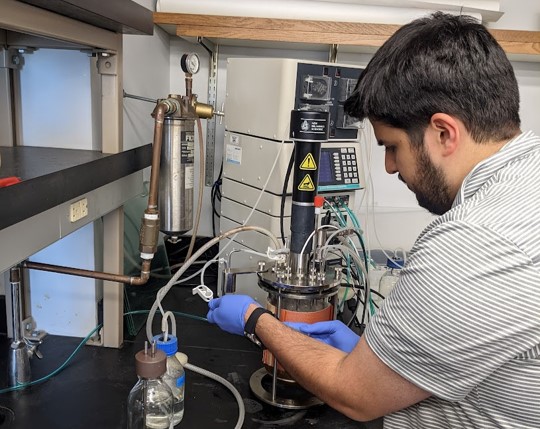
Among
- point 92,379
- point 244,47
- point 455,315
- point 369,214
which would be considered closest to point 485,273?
point 455,315

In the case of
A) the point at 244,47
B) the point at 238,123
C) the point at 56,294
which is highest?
the point at 244,47

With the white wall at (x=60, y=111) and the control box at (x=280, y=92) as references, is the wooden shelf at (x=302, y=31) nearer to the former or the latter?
the control box at (x=280, y=92)

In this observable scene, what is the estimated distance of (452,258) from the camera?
0.65 m

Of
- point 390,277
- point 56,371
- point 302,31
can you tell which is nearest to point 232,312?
point 56,371

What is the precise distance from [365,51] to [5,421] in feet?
6.03

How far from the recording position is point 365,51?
82.2 inches

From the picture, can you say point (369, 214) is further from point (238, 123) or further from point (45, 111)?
point (45, 111)

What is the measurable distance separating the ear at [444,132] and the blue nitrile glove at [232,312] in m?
0.52

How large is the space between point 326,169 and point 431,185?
717mm

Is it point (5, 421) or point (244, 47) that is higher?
point (244, 47)

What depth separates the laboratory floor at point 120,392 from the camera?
1.10 meters

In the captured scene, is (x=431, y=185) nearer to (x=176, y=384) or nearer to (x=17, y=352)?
(x=176, y=384)

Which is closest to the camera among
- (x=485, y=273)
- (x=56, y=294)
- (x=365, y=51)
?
(x=485, y=273)

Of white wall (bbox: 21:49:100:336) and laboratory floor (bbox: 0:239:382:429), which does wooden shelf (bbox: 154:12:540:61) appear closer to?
white wall (bbox: 21:49:100:336)
